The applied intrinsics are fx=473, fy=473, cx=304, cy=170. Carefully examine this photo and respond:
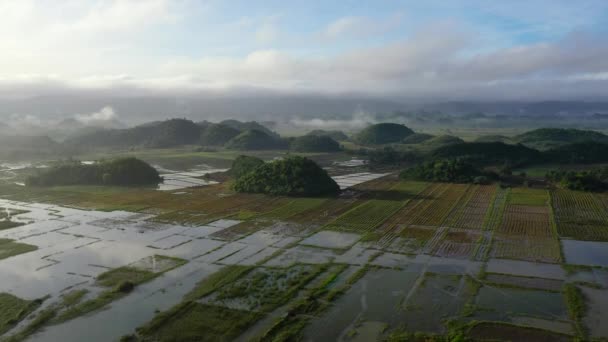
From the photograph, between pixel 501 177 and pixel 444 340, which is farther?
pixel 501 177

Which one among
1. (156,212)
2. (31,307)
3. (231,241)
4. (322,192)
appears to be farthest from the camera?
(322,192)

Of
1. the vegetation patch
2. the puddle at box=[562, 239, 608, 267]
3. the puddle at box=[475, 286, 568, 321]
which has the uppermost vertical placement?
the puddle at box=[562, 239, 608, 267]

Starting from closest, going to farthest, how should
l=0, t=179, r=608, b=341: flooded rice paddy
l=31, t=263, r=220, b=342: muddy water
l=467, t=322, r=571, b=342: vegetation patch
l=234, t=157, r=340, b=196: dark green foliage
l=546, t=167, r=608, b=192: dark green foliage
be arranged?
l=467, t=322, r=571, b=342: vegetation patch → l=31, t=263, r=220, b=342: muddy water → l=0, t=179, r=608, b=341: flooded rice paddy → l=234, t=157, r=340, b=196: dark green foliage → l=546, t=167, r=608, b=192: dark green foliage

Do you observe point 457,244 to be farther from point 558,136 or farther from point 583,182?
point 558,136

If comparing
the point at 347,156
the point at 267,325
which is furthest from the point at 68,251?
the point at 347,156

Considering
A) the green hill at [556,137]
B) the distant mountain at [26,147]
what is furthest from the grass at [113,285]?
the green hill at [556,137]

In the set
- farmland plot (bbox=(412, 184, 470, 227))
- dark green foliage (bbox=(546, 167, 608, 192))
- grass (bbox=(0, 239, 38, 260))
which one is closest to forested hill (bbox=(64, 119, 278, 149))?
farmland plot (bbox=(412, 184, 470, 227))

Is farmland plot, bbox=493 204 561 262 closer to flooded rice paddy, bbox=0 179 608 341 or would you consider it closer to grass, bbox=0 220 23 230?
flooded rice paddy, bbox=0 179 608 341

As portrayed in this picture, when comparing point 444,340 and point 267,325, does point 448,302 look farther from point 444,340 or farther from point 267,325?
point 267,325
